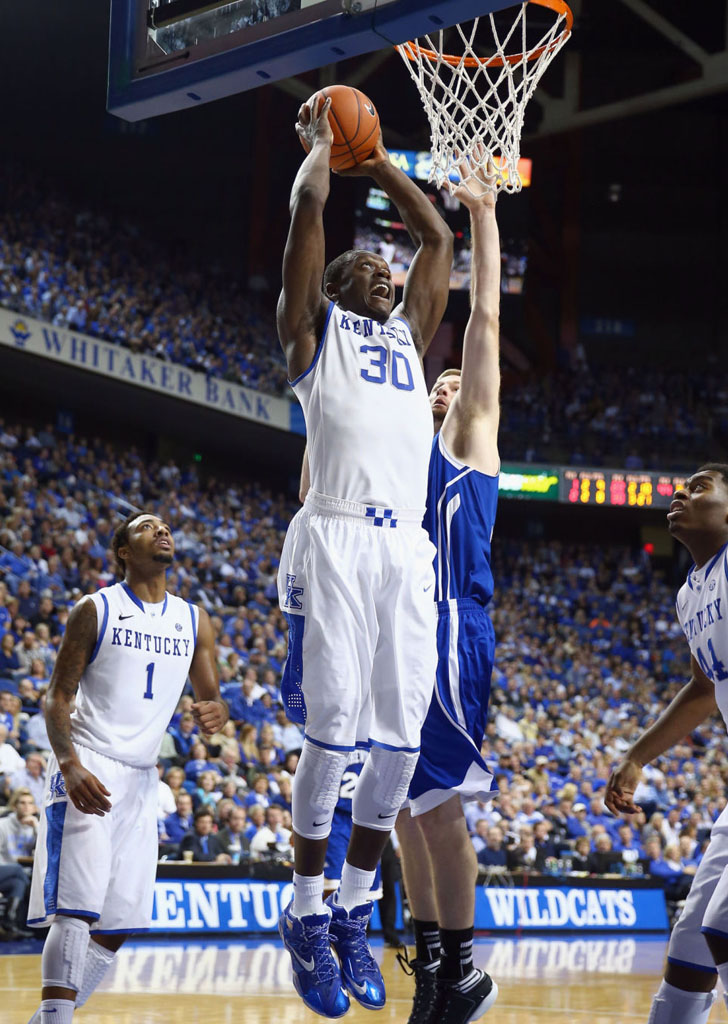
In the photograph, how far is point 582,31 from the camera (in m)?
25.6

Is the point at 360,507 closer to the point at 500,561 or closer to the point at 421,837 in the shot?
the point at 421,837

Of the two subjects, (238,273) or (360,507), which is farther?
(238,273)

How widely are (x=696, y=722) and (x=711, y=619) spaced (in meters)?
0.56

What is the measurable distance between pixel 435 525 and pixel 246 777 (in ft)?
27.7

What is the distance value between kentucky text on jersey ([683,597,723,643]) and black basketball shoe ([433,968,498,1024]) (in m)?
1.49

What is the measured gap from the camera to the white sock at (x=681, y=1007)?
13.6 feet

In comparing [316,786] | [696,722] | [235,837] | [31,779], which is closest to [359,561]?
[316,786]

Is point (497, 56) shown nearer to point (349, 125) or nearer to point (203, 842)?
point (349, 125)

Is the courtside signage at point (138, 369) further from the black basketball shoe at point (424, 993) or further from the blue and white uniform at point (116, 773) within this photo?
the black basketball shoe at point (424, 993)

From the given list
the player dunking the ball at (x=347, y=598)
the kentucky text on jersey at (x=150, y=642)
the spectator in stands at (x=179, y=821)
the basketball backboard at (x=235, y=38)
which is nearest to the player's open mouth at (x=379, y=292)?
the player dunking the ball at (x=347, y=598)

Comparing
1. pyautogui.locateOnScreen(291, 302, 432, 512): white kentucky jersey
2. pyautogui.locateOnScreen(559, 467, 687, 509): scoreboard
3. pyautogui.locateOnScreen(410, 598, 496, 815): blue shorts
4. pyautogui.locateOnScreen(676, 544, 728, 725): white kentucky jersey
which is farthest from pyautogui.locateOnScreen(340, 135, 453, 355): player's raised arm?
pyautogui.locateOnScreen(559, 467, 687, 509): scoreboard

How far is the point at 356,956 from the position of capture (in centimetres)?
387

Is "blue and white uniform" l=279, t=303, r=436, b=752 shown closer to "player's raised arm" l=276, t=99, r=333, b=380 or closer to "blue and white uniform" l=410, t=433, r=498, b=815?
"player's raised arm" l=276, t=99, r=333, b=380

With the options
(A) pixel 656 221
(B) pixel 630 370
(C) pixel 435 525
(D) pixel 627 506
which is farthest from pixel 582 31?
(C) pixel 435 525
